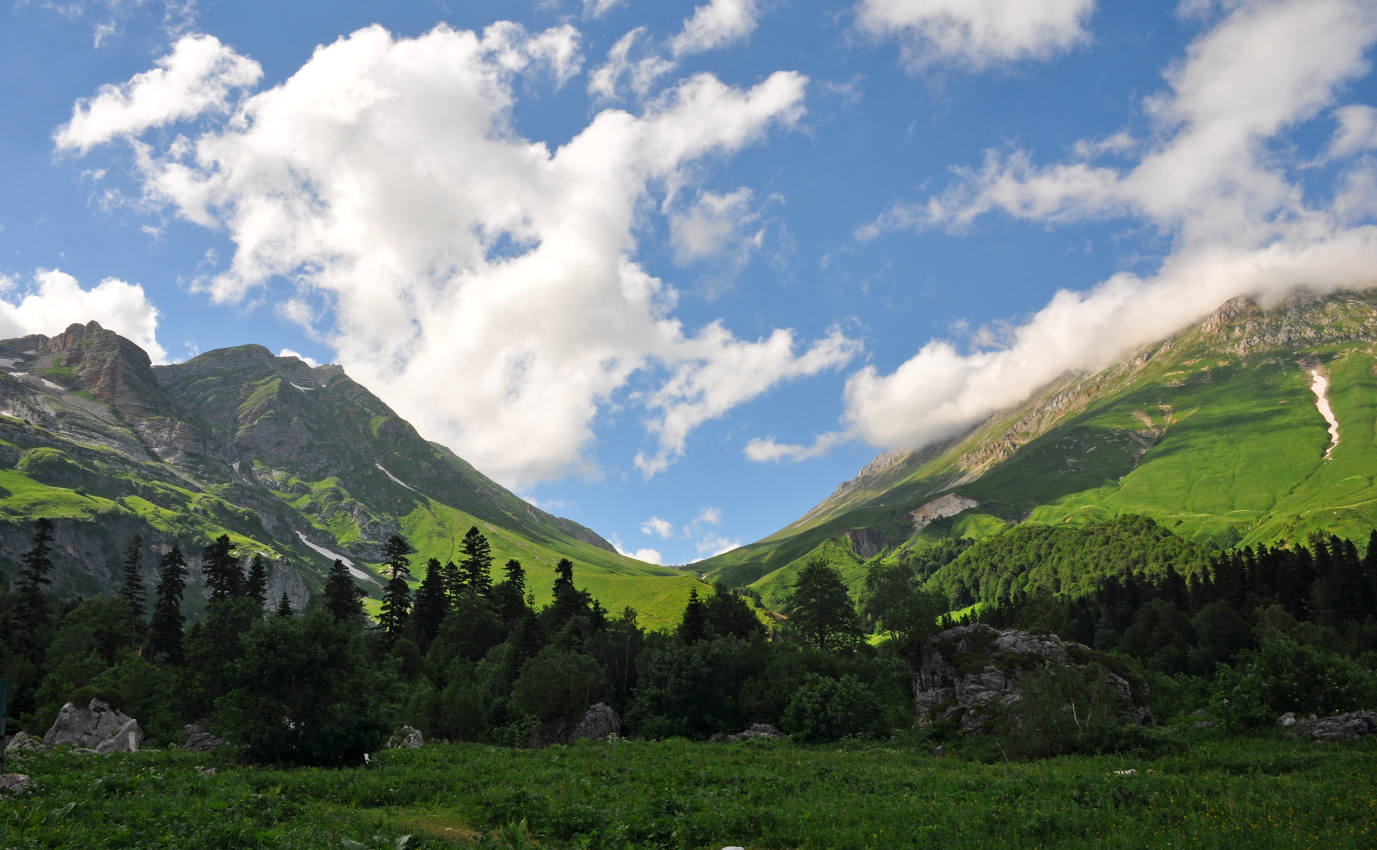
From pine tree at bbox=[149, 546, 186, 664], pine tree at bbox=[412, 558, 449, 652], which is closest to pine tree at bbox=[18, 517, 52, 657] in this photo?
pine tree at bbox=[149, 546, 186, 664]

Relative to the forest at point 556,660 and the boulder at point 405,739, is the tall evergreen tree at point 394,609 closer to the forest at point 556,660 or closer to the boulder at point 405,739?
the forest at point 556,660

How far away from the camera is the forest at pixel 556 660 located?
40031 mm

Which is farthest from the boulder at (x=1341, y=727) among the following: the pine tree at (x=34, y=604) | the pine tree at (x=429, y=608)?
the pine tree at (x=34, y=604)

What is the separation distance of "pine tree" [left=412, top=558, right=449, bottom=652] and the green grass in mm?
70583

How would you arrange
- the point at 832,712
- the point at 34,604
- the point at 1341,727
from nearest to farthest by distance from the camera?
the point at 1341,727
the point at 832,712
the point at 34,604

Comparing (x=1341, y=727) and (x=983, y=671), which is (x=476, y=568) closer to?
(x=983, y=671)

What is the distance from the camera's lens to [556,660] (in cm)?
7394

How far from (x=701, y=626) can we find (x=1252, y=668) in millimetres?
62288

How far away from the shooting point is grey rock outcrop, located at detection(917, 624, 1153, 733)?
55.4 metres

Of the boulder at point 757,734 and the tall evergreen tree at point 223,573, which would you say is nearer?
the boulder at point 757,734

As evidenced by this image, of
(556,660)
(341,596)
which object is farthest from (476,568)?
(556,660)

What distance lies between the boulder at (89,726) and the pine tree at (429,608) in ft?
137

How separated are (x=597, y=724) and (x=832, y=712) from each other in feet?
84.5

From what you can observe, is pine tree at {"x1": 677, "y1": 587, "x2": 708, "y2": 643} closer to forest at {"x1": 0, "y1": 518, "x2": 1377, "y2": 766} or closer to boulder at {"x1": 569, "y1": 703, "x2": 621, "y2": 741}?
forest at {"x1": 0, "y1": 518, "x2": 1377, "y2": 766}
